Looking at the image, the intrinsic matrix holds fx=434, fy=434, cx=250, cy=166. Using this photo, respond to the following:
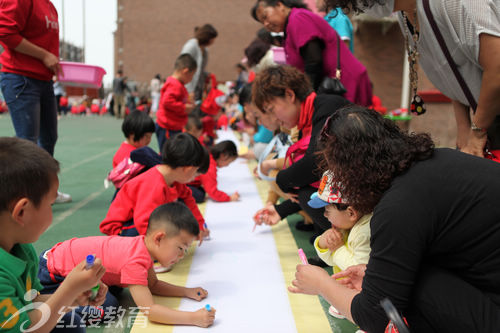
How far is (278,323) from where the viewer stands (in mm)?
1677

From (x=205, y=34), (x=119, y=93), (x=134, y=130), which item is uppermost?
(x=205, y=34)

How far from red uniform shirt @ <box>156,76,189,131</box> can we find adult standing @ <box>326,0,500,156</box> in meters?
2.82

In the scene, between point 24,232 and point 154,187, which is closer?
point 24,232

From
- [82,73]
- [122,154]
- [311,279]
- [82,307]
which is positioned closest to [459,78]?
[311,279]

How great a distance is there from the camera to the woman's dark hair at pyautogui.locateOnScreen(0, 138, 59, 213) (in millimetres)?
1024

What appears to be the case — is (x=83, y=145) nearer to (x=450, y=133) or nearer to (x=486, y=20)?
(x=450, y=133)

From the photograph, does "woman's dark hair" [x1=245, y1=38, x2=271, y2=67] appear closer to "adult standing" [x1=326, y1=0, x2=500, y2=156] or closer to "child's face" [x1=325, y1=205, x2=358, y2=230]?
"adult standing" [x1=326, y1=0, x2=500, y2=156]

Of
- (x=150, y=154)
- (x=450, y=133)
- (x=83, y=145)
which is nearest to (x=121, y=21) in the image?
(x=83, y=145)

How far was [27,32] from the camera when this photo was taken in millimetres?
2879

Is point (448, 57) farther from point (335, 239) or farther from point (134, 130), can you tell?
point (134, 130)

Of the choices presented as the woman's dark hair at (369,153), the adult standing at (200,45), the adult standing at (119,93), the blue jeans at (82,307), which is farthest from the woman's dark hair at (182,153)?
the adult standing at (119,93)

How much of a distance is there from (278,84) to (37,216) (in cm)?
152

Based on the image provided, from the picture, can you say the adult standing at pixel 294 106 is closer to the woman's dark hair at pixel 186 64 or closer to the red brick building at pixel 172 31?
the woman's dark hair at pixel 186 64

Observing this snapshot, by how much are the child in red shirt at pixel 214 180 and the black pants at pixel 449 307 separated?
102 inches
